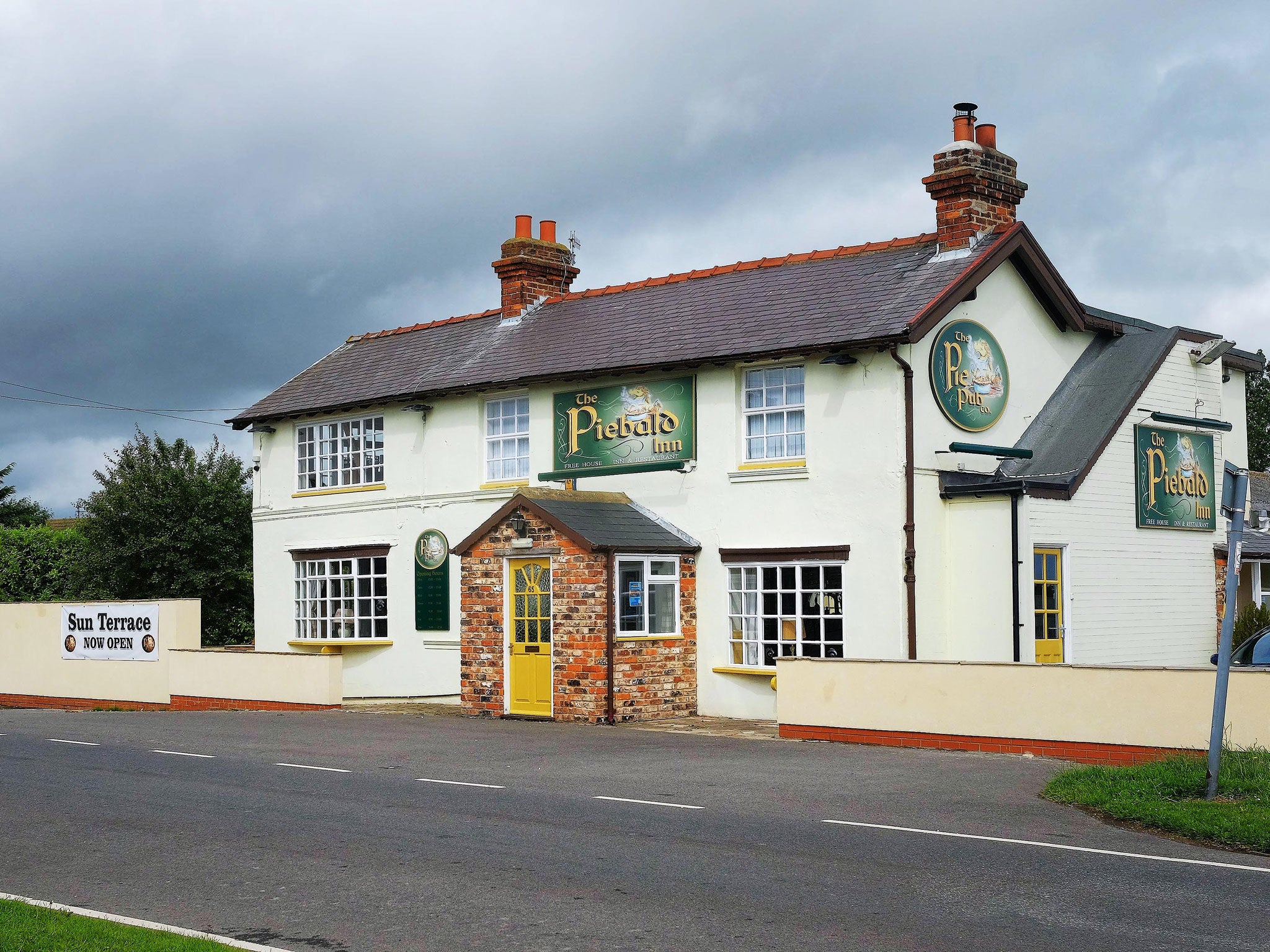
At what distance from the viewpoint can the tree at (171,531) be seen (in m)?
31.7

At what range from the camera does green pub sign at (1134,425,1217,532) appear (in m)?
20.3

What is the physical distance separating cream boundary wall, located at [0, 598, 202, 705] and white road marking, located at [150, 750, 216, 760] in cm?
952

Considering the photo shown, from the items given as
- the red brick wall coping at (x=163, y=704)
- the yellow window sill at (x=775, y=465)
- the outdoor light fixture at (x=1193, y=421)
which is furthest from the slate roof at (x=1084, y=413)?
the red brick wall coping at (x=163, y=704)

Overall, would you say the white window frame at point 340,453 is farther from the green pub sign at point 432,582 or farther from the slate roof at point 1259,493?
the slate roof at point 1259,493

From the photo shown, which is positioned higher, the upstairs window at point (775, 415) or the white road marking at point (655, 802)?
the upstairs window at point (775, 415)

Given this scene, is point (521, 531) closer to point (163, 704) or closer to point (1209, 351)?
point (163, 704)

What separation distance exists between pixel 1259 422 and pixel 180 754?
5203 centimetres

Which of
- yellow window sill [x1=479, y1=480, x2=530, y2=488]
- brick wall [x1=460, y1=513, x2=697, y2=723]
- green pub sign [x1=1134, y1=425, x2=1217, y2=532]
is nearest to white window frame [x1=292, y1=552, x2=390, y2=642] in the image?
yellow window sill [x1=479, y1=480, x2=530, y2=488]

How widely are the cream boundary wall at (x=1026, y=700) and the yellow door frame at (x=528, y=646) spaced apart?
3979mm

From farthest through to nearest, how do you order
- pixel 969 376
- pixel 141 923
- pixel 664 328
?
pixel 664 328
pixel 969 376
pixel 141 923

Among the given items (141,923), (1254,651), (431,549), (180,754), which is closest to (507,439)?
(431,549)

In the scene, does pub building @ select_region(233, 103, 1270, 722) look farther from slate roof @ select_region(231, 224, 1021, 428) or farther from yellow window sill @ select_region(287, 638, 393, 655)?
yellow window sill @ select_region(287, 638, 393, 655)

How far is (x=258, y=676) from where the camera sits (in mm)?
→ 23266

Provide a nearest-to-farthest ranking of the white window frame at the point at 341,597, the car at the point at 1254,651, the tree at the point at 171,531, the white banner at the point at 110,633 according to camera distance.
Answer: the car at the point at 1254,651, the white window frame at the point at 341,597, the white banner at the point at 110,633, the tree at the point at 171,531
